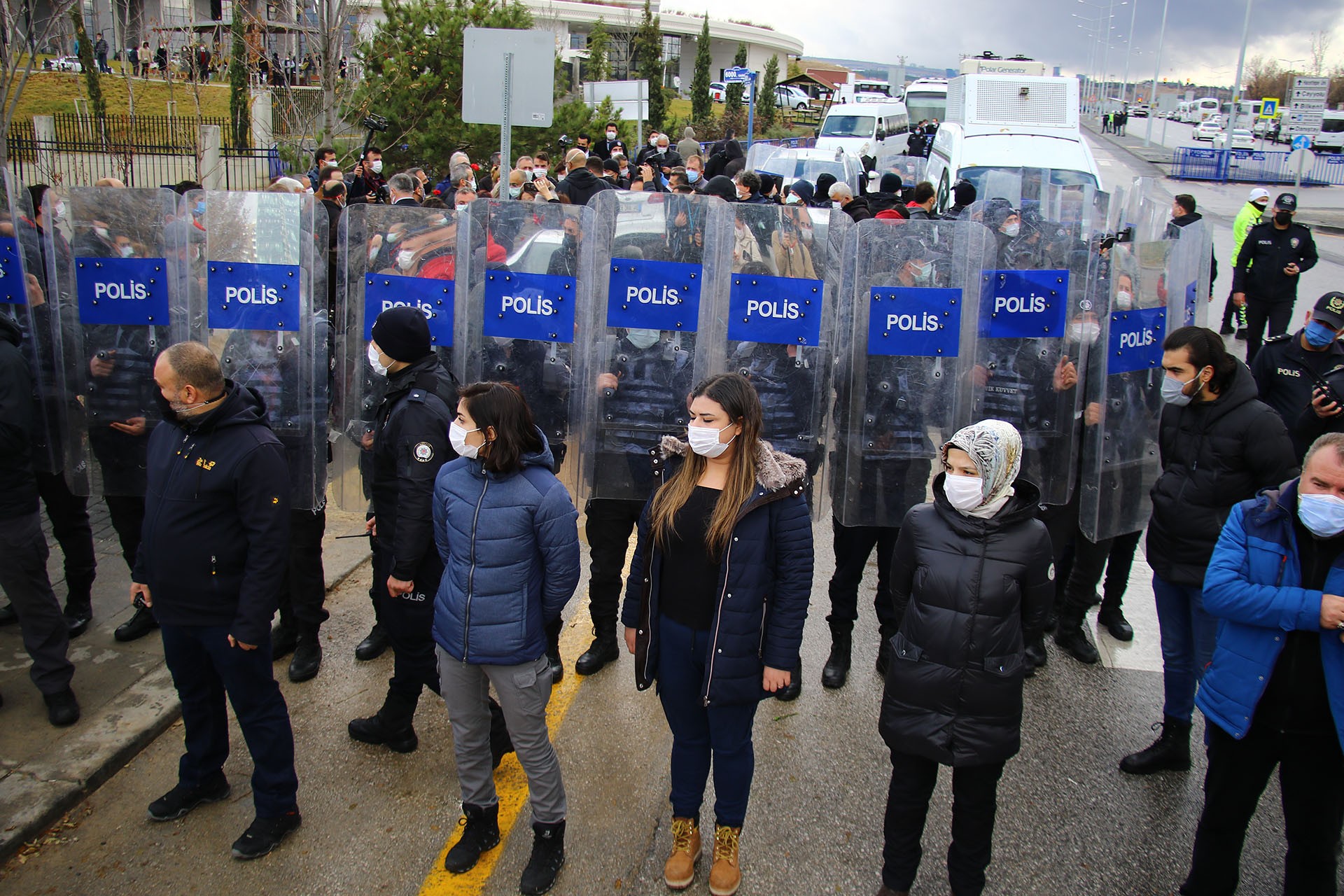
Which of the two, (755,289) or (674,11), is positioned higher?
(674,11)

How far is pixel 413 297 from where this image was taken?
14.6ft

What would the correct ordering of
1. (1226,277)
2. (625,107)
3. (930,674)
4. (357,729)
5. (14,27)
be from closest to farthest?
(930,674) → (357,729) → (14,27) → (1226,277) → (625,107)

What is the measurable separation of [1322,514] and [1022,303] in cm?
194

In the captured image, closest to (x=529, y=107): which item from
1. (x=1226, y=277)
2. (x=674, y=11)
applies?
(x=1226, y=277)

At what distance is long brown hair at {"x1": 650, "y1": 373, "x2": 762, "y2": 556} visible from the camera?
306 centimetres

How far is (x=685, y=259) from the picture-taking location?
14.1 feet

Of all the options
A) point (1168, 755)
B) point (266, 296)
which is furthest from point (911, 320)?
point (266, 296)

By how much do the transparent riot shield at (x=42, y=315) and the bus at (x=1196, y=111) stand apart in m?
77.5

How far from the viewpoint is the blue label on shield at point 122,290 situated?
446cm

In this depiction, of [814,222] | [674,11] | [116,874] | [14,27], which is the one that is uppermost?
[674,11]

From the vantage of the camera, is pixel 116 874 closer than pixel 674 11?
Yes

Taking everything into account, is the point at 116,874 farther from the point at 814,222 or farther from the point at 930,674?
the point at 814,222

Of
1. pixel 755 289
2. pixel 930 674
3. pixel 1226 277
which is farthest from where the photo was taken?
pixel 1226 277

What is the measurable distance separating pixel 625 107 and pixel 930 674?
20.7 metres
